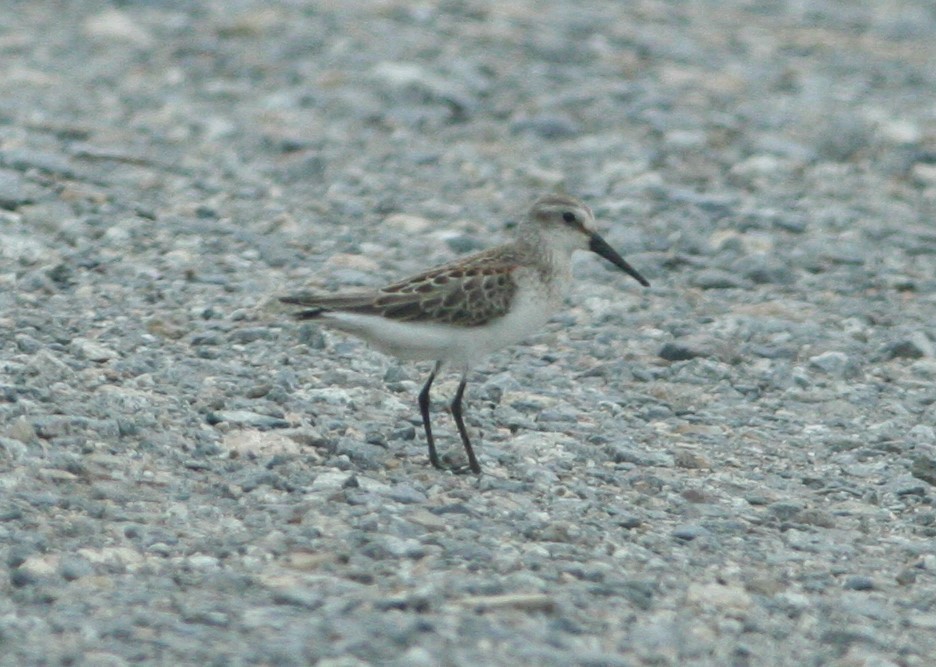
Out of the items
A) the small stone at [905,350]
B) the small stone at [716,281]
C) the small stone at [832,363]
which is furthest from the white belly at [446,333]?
the small stone at [716,281]

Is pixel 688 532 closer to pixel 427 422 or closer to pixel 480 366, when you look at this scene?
pixel 427 422

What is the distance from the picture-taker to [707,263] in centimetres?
1338

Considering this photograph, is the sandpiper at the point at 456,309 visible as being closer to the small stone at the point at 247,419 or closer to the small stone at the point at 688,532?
the small stone at the point at 247,419

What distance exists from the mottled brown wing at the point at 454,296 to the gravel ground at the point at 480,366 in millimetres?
776

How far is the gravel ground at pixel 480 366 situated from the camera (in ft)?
24.2

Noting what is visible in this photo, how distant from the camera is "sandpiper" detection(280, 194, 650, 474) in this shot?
9.00 meters

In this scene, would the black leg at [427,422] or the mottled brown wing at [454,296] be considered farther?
the black leg at [427,422]

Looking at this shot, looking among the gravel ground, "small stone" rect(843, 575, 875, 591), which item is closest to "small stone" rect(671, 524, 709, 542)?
the gravel ground

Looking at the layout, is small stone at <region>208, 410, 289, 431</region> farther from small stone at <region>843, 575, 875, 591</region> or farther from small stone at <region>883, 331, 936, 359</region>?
small stone at <region>883, 331, 936, 359</region>

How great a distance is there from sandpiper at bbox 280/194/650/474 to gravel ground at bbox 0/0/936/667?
1.93 ft

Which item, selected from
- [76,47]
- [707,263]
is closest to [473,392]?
[707,263]

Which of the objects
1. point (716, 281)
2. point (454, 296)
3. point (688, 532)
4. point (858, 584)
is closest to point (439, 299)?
point (454, 296)

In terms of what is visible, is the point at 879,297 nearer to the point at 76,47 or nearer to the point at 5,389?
the point at 5,389

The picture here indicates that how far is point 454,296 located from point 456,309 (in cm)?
8
